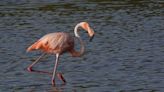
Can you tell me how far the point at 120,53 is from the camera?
53.1 ft

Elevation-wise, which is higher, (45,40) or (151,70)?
(45,40)

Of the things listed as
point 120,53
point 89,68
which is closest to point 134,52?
point 120,53

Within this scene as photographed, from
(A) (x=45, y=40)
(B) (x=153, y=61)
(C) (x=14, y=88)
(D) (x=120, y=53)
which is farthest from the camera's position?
(D) (x=120, y=53)

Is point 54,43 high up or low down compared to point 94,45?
up

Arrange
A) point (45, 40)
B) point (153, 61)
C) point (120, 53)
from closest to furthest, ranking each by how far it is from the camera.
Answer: point (45, 40), point (153, 61), point (120, 53)

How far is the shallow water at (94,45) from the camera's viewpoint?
13.4 metres

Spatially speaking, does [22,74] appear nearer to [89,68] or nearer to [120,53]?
[89,68]

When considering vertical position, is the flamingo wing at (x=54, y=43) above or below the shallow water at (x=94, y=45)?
above

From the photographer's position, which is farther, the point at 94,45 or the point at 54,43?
the point at 94,45

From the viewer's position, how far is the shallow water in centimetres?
1337

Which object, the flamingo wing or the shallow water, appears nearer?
the shallow water

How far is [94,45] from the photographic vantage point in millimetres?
17406

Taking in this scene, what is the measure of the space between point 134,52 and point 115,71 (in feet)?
6.99

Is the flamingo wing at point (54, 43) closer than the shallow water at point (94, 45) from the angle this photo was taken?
No
